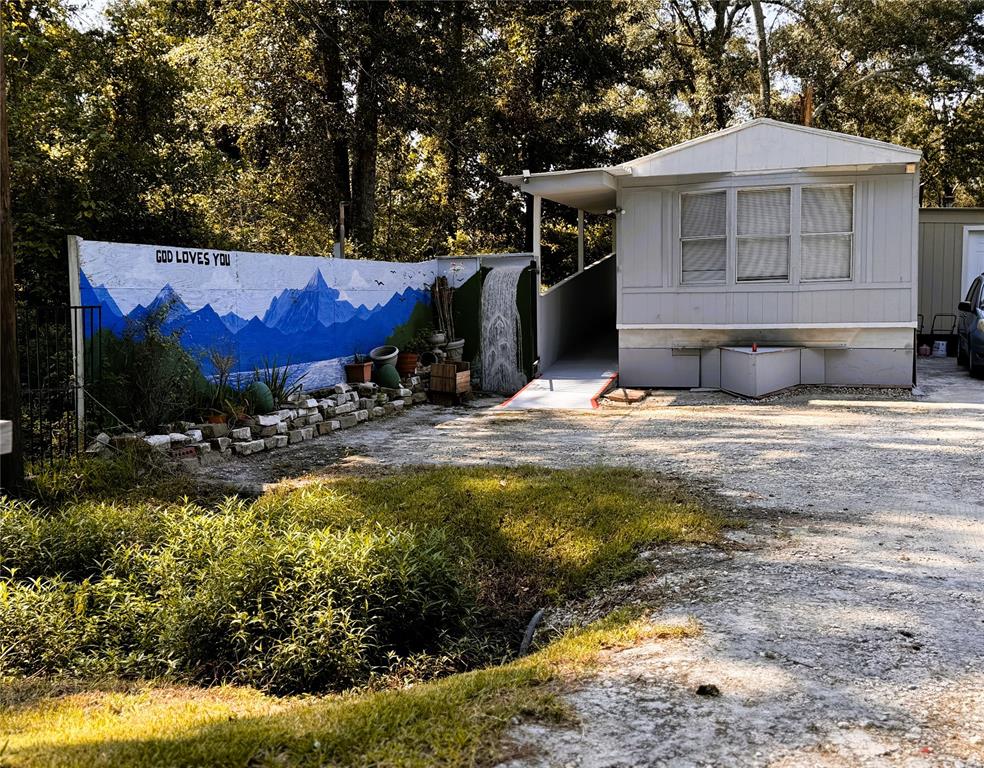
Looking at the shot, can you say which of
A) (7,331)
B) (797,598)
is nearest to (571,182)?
(7,331)

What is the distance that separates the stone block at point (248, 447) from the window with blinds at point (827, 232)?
797 centimetres

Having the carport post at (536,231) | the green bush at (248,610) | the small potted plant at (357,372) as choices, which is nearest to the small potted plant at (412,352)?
the small potted plant at (357,372)

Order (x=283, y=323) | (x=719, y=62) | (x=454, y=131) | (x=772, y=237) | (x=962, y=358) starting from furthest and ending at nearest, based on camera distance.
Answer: (x=719, y=62) < (x=454, y=131) < (x=962, y=358) < (x=772, y=237) < (x=283, y=323)

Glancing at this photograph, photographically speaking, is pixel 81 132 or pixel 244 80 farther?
pixel 244 80

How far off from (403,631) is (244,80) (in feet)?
47.2

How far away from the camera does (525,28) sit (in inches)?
730

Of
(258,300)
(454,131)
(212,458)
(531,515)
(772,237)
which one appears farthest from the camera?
(454,131)

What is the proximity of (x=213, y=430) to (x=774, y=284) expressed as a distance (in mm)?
8112

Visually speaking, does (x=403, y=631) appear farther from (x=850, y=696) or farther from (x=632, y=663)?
(x=850, y=696)

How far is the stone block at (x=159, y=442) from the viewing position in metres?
7.17

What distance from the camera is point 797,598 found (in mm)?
3953

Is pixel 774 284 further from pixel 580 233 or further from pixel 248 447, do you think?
pixel 248 447

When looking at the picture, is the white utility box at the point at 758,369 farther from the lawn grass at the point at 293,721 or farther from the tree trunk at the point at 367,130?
the lawn grass at the point at 293,721

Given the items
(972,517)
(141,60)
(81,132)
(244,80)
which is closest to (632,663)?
(972,517)
